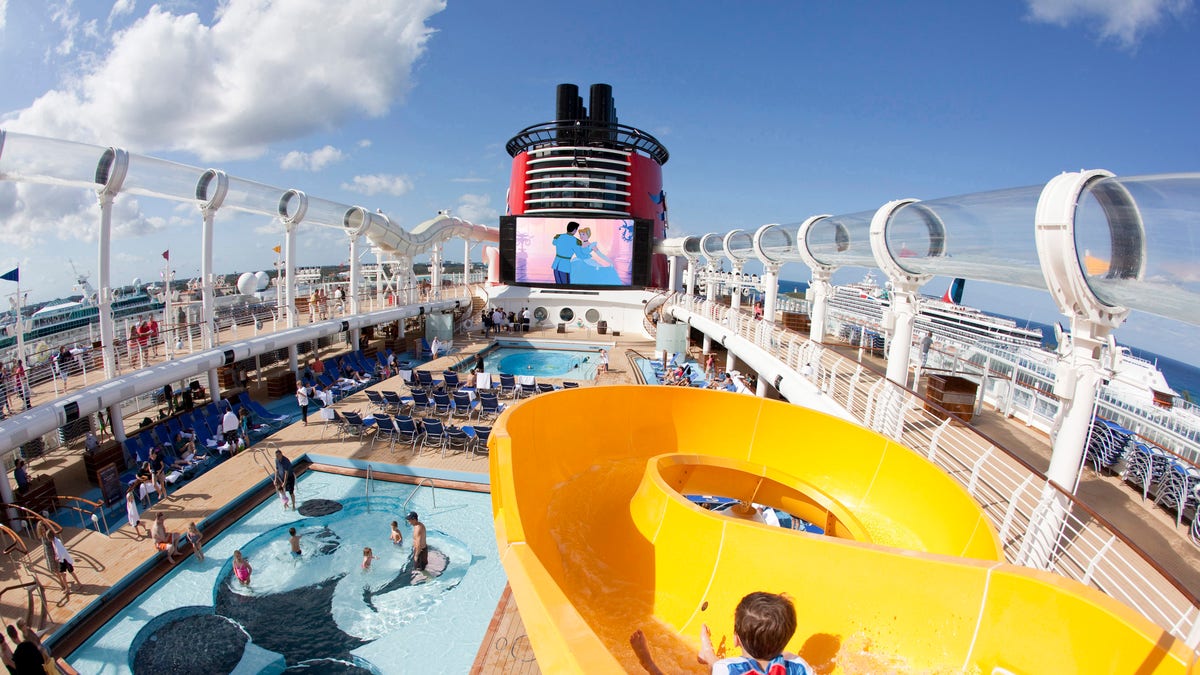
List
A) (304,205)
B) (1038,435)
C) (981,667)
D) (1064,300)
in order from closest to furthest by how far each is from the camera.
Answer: (981,667) < (1064,300) < (1038,435) < (304,205)

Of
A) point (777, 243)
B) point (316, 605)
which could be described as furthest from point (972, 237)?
point (316, 605)

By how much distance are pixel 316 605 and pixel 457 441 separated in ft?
12.2

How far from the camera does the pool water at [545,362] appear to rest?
1659cm

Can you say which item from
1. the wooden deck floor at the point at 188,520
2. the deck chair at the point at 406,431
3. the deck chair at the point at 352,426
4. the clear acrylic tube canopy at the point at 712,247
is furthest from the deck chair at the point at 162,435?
the clear acrylic tube canopy at the point at 712,247

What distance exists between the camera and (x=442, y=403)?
1076 cm

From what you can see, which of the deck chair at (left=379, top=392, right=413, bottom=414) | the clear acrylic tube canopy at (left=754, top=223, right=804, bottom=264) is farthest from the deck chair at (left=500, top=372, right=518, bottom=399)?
the clear acrylic tube canopy at (left=754, top=223, right=804, bottom=264)

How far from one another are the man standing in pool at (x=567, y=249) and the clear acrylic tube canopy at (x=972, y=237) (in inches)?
706

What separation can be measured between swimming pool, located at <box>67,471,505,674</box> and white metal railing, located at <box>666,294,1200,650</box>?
15.5 ft

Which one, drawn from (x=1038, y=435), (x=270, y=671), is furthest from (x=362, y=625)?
(x=1038, y=435)

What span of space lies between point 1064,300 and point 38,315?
2410 cm

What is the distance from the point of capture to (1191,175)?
2.53 meters

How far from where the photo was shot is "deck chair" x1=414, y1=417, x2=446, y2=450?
9.12 metres

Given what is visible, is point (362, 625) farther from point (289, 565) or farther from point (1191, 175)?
point (1191, 175)

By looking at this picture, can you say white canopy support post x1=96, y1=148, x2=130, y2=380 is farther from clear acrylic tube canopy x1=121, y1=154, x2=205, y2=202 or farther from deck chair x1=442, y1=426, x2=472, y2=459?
deck chair x1=442, y1=426, x2=472, y2=459
